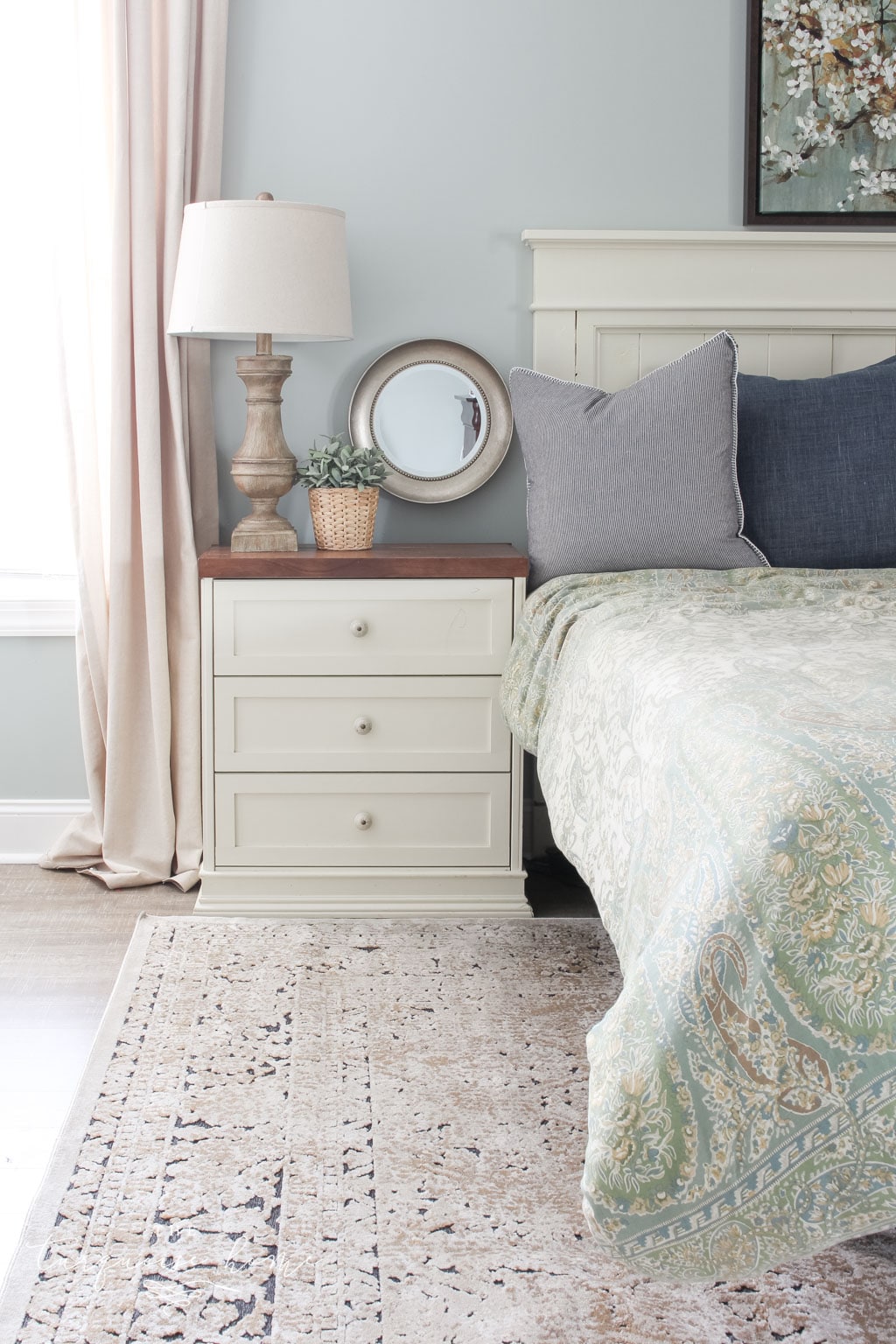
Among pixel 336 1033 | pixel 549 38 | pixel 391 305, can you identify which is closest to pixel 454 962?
pixel 336 1033

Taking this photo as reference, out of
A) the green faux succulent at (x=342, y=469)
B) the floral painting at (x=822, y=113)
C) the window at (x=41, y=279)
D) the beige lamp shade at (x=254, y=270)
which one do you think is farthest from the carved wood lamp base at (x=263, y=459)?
the floral painting at (x=822, y=113)

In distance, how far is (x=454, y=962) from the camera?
216cm

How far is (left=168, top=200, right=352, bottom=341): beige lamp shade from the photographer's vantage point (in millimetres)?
2221

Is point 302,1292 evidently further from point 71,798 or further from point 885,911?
point 71,798

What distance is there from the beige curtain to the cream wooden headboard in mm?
799

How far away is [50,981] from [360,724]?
2.47 ft

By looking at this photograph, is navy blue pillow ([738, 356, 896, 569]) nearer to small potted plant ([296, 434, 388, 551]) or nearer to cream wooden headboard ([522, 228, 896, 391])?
cream wooden headboard ([522, 228, 896, 391])

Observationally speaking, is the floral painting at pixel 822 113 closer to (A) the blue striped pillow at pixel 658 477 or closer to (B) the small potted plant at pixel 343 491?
(A) the blue striped pillow at pixel 658 477

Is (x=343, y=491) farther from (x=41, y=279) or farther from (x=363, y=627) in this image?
(x=41, y=279)

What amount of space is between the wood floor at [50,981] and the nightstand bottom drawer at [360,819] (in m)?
0.23

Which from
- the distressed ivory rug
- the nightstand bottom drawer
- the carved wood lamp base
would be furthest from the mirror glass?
the distressed ivory rug

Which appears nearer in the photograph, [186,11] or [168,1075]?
[168,1075]

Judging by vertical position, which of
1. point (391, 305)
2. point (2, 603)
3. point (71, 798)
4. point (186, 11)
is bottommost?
point (71, 798)

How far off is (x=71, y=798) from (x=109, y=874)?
0.90 ft
